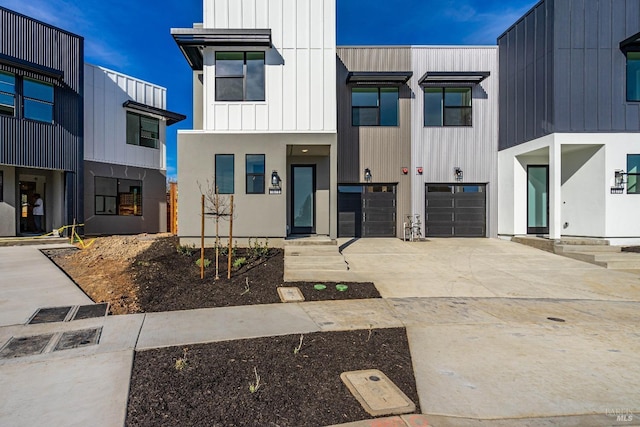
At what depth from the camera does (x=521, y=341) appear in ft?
13.2

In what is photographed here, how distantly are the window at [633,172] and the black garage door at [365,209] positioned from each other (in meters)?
7.38

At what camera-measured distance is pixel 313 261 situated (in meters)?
8.19

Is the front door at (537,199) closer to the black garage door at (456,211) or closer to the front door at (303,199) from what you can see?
the black garage door at (456,211)

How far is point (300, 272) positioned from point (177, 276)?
101 inches

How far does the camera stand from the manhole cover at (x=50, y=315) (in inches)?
184

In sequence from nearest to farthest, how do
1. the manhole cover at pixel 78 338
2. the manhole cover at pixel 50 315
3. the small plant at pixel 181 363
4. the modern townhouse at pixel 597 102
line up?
the small plant at pixel 181 363
the manhole cover at pixel 78 338
the manhole cover at pixel 50 315
the modern townhouse at pixel 597 102

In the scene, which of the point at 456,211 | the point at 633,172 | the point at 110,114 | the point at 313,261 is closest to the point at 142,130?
the point at 110,114

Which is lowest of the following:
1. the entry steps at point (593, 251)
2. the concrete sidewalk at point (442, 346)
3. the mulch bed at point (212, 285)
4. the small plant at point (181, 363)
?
the concrete sidewalk at point (442, 346)

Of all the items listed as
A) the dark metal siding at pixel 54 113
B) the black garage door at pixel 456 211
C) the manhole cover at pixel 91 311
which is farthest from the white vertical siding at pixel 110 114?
the black garage door at pixel 456 211

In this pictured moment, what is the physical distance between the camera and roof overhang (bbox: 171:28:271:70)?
9.49 meters

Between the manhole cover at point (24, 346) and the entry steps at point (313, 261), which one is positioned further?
the entry steps at point (313, 261)

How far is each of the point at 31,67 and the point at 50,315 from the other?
10.5m

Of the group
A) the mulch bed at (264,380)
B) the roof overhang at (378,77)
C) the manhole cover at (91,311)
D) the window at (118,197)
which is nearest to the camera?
the mulch bed at (264,380)

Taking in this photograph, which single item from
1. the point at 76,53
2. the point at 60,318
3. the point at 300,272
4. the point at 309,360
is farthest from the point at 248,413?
the point at 76,53
